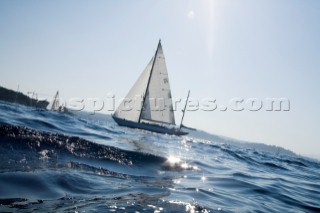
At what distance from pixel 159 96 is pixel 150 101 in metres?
2.12

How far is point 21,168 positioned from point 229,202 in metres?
3.71

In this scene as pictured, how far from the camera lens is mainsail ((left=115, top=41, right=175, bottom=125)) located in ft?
163

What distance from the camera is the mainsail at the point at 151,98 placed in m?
49.7

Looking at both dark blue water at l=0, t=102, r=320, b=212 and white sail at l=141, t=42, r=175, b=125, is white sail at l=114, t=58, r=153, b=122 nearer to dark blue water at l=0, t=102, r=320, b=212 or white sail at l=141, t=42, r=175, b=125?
white sail at l=141, t=42, r=175, b=125

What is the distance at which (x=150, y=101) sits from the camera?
52.3 m

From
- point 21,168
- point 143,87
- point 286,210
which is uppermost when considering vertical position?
point 143,87

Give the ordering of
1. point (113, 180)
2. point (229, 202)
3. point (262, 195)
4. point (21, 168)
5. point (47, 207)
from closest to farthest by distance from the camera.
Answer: point (47, 207) < point (21, 168) < point (229, 202) < point (113, 180) < point (262, 195)

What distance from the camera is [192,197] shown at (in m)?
5.08

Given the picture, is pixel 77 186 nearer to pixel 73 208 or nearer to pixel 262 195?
pixel 73 208

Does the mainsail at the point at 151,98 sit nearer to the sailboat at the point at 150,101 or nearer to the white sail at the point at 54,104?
the sailboat at the point at 150,101

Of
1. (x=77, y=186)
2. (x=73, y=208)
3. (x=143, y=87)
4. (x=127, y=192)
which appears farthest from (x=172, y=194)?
(x=143, y=87)

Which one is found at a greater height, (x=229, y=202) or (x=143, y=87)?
(x=143, y=87)

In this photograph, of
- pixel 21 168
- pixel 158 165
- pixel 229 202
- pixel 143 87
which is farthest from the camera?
pixel 143 87

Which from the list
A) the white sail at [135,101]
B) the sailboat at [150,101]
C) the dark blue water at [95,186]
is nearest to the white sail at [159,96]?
the sailboat at [150,101]
